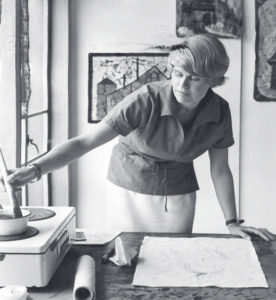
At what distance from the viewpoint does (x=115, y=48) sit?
4.00m

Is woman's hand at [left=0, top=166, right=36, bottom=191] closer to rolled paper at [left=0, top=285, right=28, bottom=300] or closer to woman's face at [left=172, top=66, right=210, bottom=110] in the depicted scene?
rolled paper at [left=0, top=285, right=28, bottom=300]

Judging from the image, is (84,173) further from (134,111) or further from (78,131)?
(134,111)

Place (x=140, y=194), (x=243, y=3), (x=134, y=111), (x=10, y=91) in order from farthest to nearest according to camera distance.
A: (x=243, y=3) → (x=10, y=91) → (x=140, y=194) → (x=134, y=111)

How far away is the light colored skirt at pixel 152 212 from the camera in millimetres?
2471

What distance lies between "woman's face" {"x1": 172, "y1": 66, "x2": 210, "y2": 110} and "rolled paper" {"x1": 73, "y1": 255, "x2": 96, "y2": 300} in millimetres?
803

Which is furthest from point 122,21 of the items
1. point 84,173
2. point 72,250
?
point 72,250

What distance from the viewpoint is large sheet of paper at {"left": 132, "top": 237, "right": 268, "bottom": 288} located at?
160 cm

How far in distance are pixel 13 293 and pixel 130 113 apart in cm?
101

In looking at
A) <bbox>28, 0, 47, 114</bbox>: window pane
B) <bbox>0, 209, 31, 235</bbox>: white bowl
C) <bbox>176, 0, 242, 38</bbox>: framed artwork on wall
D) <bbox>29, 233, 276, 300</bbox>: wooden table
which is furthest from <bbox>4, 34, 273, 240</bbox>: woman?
<bbox>176, 0, 242, 38</bbox>: framed artwork on wall

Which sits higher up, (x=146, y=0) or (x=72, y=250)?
(x=146, y=0)

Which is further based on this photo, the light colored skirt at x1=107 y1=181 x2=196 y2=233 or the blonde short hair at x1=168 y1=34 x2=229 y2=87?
the light colored skirt at x1=107 y1=181 x2=196 y2=233

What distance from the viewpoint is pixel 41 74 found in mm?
3939

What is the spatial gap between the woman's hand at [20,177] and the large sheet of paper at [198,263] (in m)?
0.47

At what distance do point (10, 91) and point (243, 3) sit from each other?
6.52 feet
